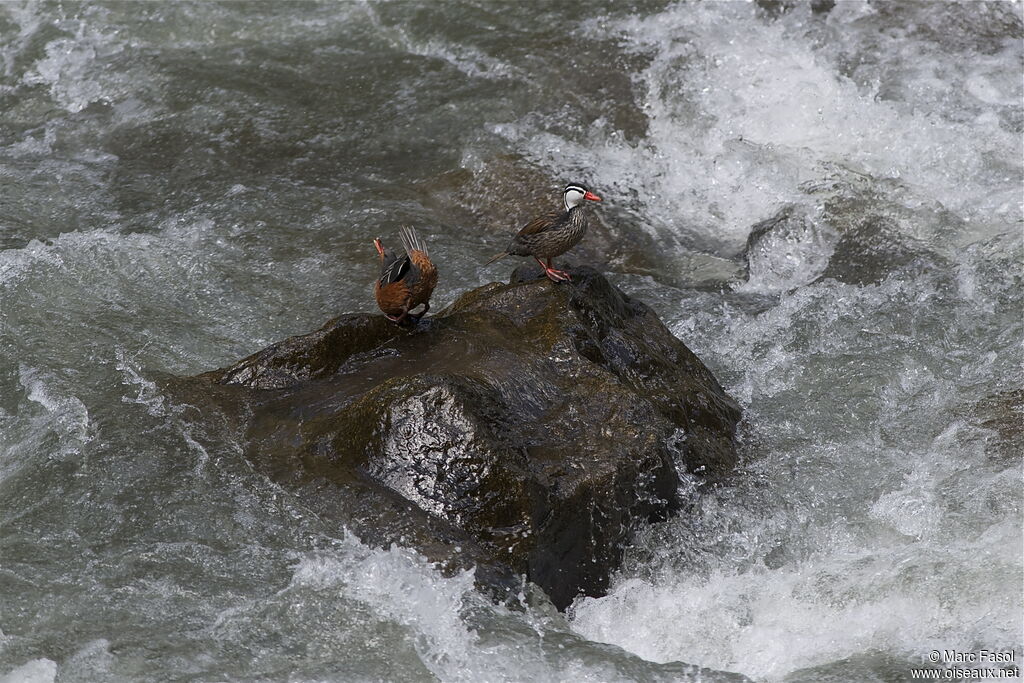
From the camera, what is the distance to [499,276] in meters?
6.62

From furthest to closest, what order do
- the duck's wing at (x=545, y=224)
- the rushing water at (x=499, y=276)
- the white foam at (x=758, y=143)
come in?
the white foam at (x=758, y=143) < the duck's wing at (x=545, y=224) < the rushing water at (x=499, y=276)

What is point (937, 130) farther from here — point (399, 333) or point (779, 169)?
point (399, 333)

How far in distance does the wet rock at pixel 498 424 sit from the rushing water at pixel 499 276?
5.5 inches

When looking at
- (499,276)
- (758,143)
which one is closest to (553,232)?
(499,276)

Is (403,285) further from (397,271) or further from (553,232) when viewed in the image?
(553,232)

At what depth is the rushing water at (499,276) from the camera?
158 inches

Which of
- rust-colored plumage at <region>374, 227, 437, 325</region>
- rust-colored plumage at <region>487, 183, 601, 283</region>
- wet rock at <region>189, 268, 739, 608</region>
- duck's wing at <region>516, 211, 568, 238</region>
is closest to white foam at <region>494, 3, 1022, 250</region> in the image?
rust-colored plumage at <region>487, 183, 601, 283</region>

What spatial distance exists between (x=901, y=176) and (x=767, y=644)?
170 inches

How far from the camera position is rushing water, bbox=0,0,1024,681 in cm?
400

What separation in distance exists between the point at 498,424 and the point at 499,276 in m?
2.40

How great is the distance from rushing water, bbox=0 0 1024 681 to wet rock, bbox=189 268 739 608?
0.14 metres

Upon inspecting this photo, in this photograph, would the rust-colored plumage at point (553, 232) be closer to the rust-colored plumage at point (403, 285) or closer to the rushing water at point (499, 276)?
the rust-colored plumage at point (403, 285)

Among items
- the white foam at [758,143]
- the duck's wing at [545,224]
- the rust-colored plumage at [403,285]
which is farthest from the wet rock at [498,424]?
the white foam at [758,143]

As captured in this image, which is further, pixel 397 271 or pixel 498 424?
pixel 397 271
